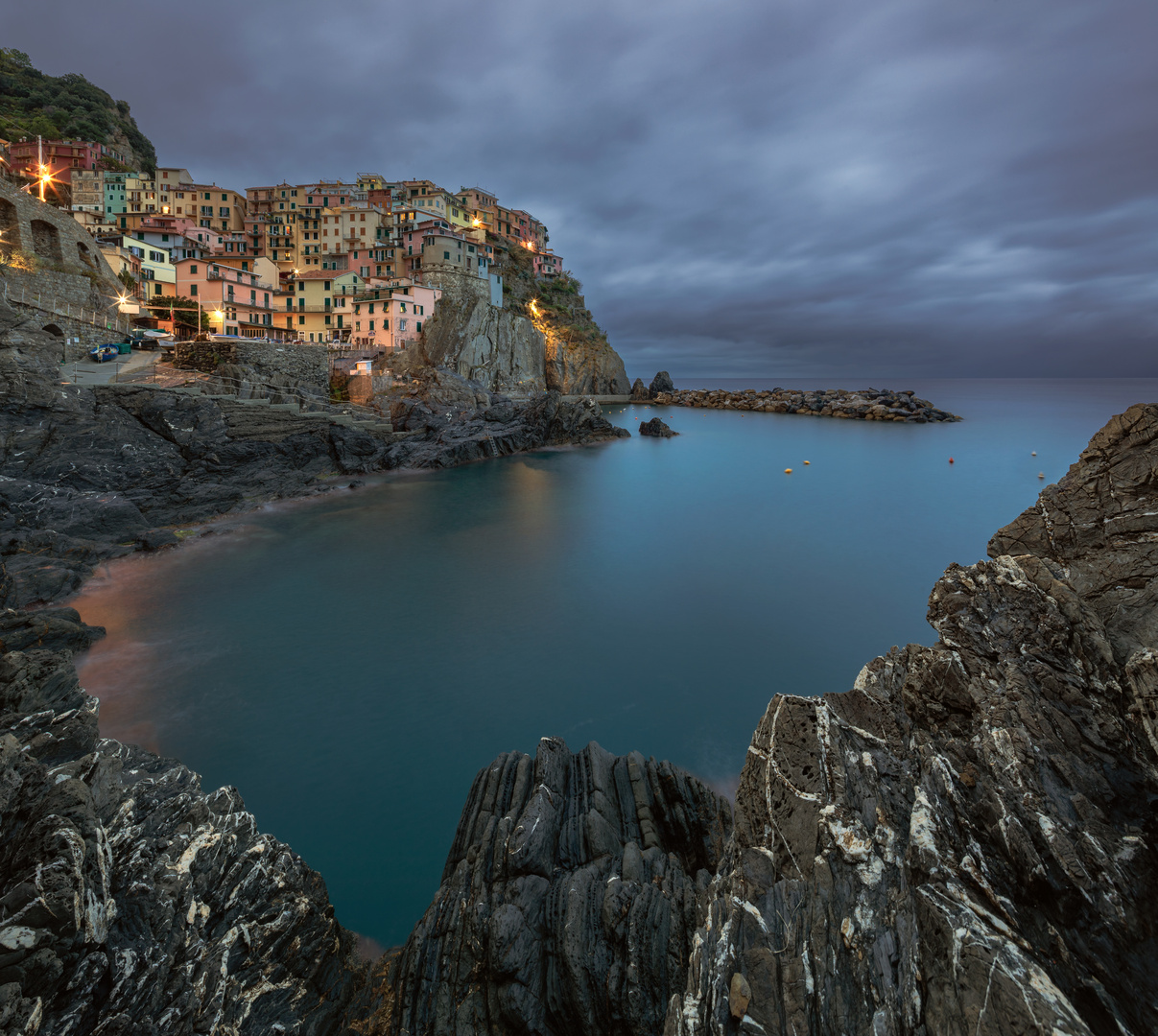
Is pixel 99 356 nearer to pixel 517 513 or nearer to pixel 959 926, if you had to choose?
pixel 517 513

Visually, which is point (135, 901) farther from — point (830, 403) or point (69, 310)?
point (830, 403)

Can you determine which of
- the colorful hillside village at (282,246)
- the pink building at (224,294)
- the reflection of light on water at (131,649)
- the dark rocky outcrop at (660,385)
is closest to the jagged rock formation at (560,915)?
the reflection of light on water at (131,649)

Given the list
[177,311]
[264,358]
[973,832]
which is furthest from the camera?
[177,311]

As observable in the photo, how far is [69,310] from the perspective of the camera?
37.4 m

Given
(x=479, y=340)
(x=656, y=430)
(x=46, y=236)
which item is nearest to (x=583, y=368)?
(x=479, y=340)

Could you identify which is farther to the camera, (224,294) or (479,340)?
(479,340)

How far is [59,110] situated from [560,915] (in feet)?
416

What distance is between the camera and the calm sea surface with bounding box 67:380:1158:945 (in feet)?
38.5

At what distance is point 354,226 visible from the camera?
77.4 m

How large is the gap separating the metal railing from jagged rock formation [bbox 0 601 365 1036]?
1553 inches

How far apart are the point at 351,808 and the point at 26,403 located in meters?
26.4

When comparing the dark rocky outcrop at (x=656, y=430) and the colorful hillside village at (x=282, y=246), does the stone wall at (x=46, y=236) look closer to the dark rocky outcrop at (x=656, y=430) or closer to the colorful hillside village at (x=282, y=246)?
the colorful hillside village at (x=282, y=246)

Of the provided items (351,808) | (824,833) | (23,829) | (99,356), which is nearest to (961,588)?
(824,833)

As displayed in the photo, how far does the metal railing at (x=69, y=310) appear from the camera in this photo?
3441cm
